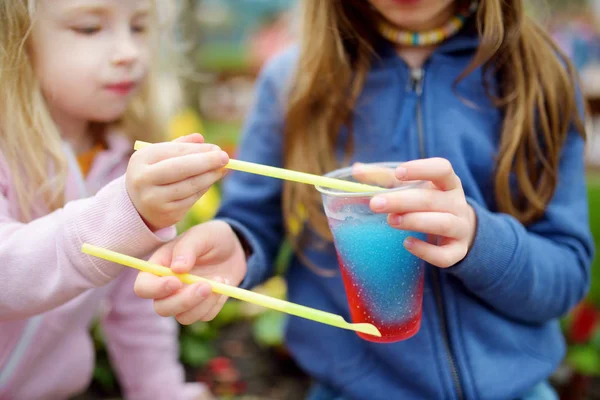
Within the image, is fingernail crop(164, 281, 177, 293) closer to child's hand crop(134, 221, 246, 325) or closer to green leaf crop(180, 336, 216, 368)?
child's hand crop(134, 221, 246, 325)

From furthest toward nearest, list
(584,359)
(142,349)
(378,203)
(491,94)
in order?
1. (584,359)
2. (142,349)
3. (491,94)
4. (378,203)

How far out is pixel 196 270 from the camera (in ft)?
3.62

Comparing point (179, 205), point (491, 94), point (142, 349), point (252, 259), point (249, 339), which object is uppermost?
point (491, 94)

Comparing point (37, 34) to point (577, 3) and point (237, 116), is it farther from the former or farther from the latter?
point (577, 3)

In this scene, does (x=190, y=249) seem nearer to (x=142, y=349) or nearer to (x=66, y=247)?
(x=66, y=247)

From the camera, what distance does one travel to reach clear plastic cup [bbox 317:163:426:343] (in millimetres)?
919

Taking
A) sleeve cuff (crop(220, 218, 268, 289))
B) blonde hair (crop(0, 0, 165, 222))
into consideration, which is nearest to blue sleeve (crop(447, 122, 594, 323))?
sleeve cuff (crop(220, 218, 268, 289))

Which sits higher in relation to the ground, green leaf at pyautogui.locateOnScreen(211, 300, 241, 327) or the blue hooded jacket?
the blue hooded jacket

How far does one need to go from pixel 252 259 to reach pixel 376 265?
0.42m

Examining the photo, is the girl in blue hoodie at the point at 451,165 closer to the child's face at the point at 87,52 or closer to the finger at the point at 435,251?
the finger at the point at 435,251

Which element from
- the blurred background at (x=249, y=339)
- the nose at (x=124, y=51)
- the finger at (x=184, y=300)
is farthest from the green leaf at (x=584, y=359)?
the nose at (x=124, y=51)

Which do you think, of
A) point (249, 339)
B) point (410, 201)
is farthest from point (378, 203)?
point (249, 339)

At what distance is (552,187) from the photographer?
129 cm

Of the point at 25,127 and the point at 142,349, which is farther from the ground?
the point at 25,127
